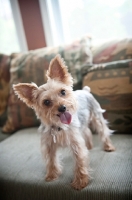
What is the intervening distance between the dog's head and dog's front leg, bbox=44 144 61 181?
6.2 inches

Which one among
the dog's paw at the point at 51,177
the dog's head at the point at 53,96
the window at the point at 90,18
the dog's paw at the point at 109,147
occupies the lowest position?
the dog's paw at the point at 51,177

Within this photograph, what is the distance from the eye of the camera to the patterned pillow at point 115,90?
1.42 metres

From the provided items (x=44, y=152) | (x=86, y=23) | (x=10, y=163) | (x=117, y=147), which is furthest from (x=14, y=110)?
(x=86, y=23)

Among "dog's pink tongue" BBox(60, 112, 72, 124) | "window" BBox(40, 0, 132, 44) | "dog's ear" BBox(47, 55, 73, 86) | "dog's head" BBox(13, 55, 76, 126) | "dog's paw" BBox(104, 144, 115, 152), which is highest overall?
"window" BBox(40, 0, 132, 44)

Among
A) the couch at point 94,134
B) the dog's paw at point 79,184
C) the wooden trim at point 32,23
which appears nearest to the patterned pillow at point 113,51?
the couch at point 94,134

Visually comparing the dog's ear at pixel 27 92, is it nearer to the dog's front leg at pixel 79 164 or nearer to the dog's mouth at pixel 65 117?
the dog's mouth at pixel 65 117

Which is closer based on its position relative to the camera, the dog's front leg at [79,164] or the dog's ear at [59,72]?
the dog's front leg at [79,164]

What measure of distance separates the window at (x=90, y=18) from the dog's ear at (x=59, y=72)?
1043 millimetres

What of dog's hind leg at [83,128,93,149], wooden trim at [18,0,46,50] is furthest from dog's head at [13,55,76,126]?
wooden trim at [18,0,46,50]

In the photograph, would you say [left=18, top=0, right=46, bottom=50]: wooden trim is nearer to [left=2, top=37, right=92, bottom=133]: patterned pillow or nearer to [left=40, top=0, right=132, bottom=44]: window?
[left=40, top=0, right=132, bottom=44]: window

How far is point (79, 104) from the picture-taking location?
1.34 meters

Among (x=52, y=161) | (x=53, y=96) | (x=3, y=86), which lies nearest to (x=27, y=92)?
(x=53, y=96)

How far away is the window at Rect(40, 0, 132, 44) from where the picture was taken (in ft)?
6.43

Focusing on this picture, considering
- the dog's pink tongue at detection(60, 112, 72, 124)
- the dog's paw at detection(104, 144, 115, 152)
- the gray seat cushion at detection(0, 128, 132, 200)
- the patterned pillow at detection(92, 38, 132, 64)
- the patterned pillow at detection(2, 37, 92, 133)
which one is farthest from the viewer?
the patterned pillow at detection(2, 37, 92, 133)
